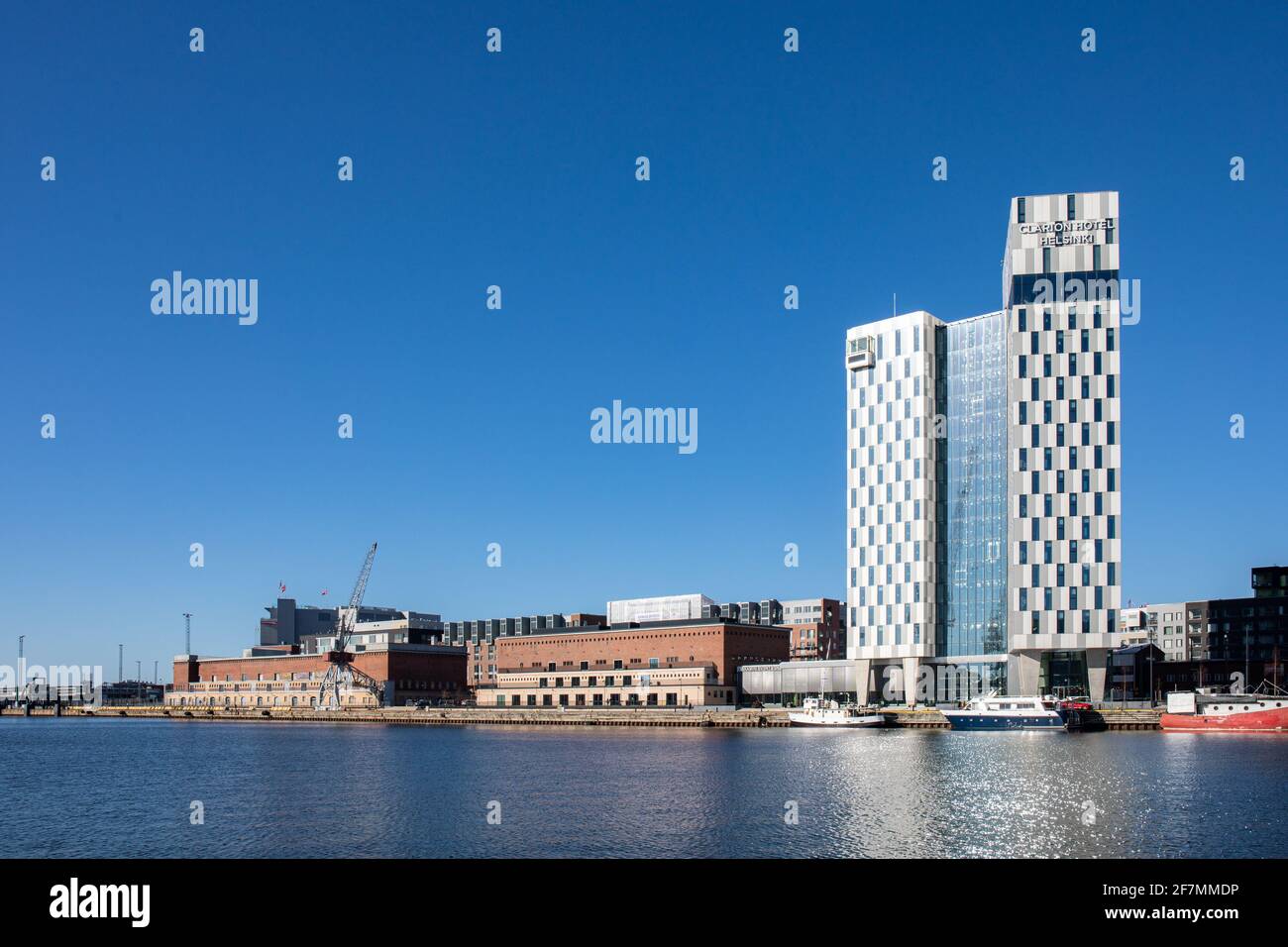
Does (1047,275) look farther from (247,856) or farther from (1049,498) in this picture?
(247,856)

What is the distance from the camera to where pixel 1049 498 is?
141 m

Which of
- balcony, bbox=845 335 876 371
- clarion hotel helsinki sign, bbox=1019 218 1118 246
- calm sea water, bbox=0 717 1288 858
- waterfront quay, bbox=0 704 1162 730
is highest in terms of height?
clarion hotel helsinki sign, bbox=1019 218 1118 246

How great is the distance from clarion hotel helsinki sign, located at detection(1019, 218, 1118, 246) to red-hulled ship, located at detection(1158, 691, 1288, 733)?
57.6 m

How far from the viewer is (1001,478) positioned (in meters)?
146

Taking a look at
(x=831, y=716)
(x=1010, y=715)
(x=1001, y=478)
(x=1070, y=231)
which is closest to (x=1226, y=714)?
(x=1010, y=715)

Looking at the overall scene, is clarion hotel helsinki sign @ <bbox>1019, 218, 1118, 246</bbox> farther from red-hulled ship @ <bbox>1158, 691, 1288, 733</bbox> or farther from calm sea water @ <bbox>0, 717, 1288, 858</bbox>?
calm sea water @ <bbox>0, 717, 1288, 858</bbox>

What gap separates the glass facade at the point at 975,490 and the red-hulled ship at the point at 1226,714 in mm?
23947

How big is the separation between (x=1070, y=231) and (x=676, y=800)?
110928 millimetres

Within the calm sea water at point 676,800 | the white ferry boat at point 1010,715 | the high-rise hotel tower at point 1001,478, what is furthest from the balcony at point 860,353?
the calm sea water at point 676,800

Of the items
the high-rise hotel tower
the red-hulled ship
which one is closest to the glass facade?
the high-rise hotel tower

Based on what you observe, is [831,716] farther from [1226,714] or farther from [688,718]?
[1226,714]

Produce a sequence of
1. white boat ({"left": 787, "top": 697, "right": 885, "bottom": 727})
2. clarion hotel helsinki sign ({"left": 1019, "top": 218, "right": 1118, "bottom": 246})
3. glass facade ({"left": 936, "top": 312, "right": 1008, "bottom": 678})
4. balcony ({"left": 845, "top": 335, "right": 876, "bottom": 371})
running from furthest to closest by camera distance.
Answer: balcony ({"left": 845, "top": 335, "right": 876, "bottom": 371}), glass facade ({"left": 936, "top": 312, "right": 1008, "bottom": 678}), clarion hotel helsinki sign ({"left": 1019, "top": 218, "right": 1118, "bottom": 246}), white boat ({"left": 787, "top": 697, "right": 885, "bottom": 727})

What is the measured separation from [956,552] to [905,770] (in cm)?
8112

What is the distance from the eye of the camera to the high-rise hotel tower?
13912cm
